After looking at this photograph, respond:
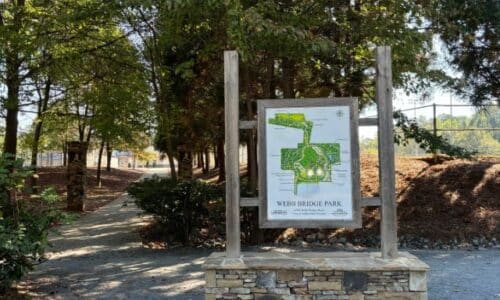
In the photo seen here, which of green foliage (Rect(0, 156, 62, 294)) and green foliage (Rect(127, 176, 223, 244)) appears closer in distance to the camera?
green foliage (Rect(0, 156, 62, 294))

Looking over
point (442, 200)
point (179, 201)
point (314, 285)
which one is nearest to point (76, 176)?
point (179, 201)

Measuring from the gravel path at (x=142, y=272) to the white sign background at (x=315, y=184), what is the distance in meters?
1.70

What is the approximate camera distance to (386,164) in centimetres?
479

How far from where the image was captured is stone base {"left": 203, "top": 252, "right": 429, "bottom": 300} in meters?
4.49

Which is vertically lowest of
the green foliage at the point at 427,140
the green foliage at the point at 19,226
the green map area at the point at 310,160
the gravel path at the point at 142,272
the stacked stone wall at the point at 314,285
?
the gravel path at the point at 142,272

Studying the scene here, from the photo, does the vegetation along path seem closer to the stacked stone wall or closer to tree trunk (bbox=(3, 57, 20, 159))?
the stacked stone wall

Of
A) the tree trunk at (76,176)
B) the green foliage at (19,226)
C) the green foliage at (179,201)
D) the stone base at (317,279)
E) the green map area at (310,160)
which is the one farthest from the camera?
the tree trunk at (76,176)

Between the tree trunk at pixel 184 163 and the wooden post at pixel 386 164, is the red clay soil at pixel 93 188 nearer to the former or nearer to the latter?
the tree trunk at pixel 184 163

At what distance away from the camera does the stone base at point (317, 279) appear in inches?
177

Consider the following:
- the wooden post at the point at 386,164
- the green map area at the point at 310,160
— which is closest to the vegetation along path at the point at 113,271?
the green map area at the point at 310,160

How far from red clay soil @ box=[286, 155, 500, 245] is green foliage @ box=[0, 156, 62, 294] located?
17.4ft

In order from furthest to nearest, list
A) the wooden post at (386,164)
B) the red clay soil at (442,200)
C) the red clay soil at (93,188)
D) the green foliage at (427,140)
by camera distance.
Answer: the red clay soil at (93,188)
the red clay soil at (442,200)
the green foliage at (427,140)
the wooden post at (386,164)

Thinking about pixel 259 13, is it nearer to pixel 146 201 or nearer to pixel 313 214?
pixel 313 214

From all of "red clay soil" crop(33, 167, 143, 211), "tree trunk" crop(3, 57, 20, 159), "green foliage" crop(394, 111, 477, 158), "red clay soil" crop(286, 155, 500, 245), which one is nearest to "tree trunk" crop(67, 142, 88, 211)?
"red clay soil" crop(33, 167, 143, 211)
